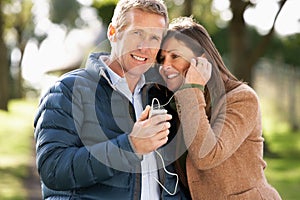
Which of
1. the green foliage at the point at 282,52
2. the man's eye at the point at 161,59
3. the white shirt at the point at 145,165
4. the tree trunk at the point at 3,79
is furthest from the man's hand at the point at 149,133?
the tree trunk at the point at 3,79

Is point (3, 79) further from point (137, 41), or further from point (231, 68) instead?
point (137, 41)

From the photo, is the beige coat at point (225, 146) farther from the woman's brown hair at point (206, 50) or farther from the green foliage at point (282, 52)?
the green foliage at point (282, 52)

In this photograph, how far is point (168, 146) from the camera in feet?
11.4

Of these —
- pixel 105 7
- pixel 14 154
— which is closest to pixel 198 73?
pixel 14 154

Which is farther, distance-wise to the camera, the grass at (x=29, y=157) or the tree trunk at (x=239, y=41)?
the tree trunk at (x=239, y=41)

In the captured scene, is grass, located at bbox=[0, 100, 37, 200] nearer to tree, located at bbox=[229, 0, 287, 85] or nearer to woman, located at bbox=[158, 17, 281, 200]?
tree, located at bbox=[229, 0, 287, 85]

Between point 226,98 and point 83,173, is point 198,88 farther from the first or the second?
point 83,173

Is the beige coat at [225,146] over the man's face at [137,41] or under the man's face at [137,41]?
under

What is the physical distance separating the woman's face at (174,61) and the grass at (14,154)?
677 centimetres

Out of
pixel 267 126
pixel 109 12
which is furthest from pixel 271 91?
pixel 109 12

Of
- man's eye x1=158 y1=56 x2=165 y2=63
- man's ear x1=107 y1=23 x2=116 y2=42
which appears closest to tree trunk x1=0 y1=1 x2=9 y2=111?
man's eye x1=158 y1=56 x2=165 y2=63

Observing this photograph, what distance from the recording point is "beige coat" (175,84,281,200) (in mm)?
3389

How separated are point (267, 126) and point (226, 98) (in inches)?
937

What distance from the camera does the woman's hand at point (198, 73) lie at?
3529mm
